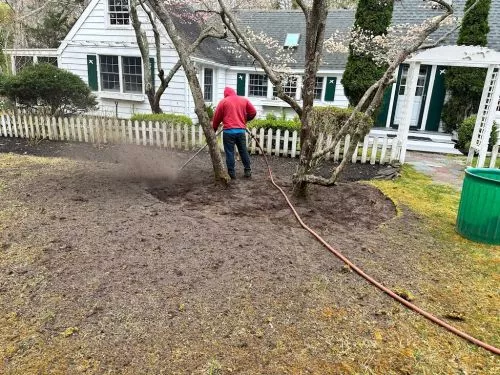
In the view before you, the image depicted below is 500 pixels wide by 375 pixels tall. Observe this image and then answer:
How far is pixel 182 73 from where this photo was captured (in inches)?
559

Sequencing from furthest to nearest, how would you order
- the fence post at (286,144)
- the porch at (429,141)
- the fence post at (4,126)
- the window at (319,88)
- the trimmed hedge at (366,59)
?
1. the window at (319,88)
2. the trimmed hedge at (366,59)
3. the porch at (429,141)
4. the fence post at (4,126)
5. the fence post at (286,144)

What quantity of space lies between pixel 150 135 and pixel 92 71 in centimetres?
692

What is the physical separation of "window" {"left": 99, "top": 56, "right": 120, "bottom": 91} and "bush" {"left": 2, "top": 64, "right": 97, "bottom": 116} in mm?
3014

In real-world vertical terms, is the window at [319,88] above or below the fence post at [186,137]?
above

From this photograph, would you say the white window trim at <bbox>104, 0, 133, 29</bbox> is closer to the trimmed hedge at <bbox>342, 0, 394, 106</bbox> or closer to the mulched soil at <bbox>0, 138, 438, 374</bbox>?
the trimmed hedge at <bbox>342, 0, 394, 106</bbox>

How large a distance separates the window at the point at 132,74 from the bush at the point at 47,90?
287cm

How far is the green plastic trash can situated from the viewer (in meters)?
4.20

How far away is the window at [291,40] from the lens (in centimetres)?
1712

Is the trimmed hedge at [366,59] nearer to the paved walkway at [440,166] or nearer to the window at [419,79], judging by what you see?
the window at [419,79]

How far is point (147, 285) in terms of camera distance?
3.18m

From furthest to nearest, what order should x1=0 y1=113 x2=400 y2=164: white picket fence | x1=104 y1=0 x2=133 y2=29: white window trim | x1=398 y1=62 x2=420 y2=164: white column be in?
x1=104 y1=0 x2=133 y2=29: white window trim, x1=0 y1=113 x2=400 y2=164: white picket fence, x1=398 y1=62 x2=420 y2=164: white column

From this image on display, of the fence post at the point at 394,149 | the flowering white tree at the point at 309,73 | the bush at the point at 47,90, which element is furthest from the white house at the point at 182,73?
the flowering white tree at the point at 309,73

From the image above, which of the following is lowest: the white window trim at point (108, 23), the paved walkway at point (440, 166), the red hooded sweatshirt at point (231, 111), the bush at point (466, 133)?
the paved walkway at point (440, 166)

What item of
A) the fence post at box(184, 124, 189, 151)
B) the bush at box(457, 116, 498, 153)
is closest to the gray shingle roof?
the bush at box(457, 116, 498, 153)
